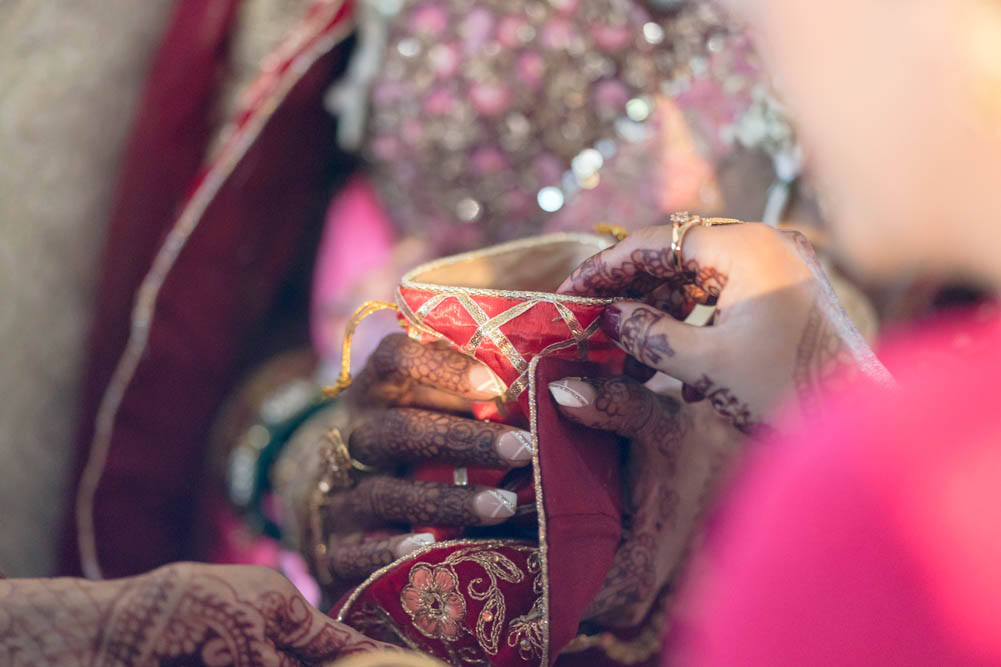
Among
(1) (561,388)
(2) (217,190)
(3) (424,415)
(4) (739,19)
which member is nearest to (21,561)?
(2) (217,190)

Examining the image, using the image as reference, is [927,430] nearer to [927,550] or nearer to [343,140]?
[927,550]

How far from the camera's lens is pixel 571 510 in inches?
18.8

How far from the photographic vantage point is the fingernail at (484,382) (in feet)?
1.80

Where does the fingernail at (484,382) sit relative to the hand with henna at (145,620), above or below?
above

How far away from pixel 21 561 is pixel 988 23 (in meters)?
1.31

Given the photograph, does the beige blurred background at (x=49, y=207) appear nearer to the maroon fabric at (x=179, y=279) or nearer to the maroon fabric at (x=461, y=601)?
the maroon fabric at (x=179, y=279)

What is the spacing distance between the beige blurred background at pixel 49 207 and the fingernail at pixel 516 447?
80 centimetres

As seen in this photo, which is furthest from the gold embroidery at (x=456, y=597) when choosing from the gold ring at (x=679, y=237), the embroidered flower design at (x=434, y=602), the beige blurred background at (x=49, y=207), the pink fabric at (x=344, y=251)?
the beige blurred background at (x=49, y=207)

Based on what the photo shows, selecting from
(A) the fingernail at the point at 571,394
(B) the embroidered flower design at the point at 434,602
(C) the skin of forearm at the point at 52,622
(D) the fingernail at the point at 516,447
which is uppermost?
(A) the fingernail at the point at 571,394

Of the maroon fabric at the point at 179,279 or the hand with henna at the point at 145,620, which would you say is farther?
the maroon fabric at the point at 179,279

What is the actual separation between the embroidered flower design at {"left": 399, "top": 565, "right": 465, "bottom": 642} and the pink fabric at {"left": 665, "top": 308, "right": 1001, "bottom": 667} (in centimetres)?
22

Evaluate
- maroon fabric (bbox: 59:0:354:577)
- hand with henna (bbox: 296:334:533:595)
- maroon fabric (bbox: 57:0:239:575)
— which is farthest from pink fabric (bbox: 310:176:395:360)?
hand with henna (bbox: 296:334:533:595)

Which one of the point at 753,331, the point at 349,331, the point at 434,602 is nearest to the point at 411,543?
the point at 434,602

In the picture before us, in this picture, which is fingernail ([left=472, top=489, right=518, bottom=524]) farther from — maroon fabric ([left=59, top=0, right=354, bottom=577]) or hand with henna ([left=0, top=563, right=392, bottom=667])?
maroon fabric ([left=59, top=0, right=354, bottom=577])
